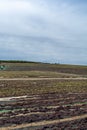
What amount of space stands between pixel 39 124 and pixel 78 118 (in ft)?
8.42

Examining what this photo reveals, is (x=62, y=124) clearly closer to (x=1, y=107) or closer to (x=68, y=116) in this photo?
(x=68, y=116)

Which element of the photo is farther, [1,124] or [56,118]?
[56,118]

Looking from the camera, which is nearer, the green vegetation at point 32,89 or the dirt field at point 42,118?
the dirt field at point 42,118

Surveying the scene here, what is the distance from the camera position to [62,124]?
15227 millimetres

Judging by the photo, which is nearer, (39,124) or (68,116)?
(39,124)

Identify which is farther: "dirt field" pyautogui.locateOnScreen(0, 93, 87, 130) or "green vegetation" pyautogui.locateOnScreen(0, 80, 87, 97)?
"green vegetation" pyautogui.locateOnScreen(0, 80, 87, 97)

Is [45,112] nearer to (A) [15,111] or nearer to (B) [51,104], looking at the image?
(A) [15,111]

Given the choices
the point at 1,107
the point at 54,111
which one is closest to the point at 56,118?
the point at 54,111

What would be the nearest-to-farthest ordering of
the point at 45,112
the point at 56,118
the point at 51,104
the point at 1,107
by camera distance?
1. the point at 56,118
2. the point at 45,112
3. the point at 1,107
4. the point at 51,104

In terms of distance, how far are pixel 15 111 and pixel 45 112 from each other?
1622 mm

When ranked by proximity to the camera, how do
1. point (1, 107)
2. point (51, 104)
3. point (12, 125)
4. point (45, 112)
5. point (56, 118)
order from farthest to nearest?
1. point (51, 104)
2. point (1, 107)
3. point (45, 112)
4. point (56, 118)
5. point (12, 125)

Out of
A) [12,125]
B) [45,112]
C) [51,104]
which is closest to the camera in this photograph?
[12,125]

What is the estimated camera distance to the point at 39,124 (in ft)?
49.6

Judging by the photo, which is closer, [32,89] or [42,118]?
[42,118]
